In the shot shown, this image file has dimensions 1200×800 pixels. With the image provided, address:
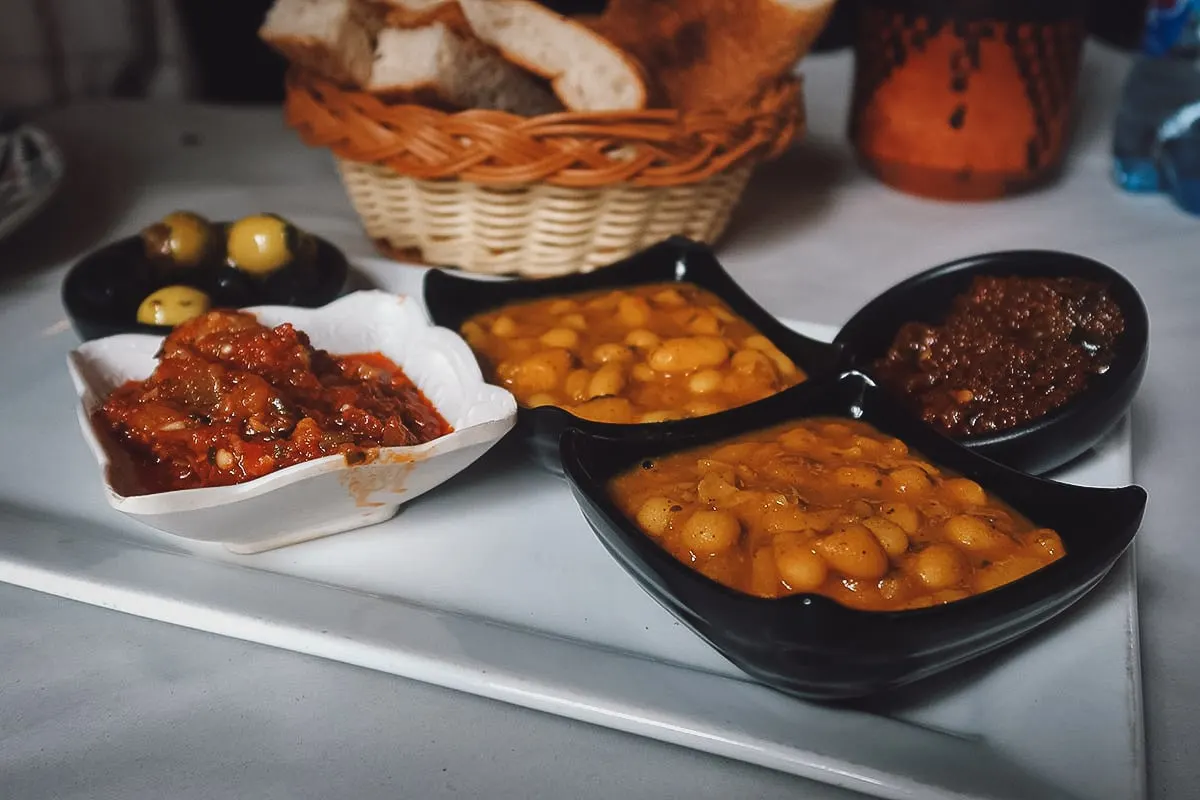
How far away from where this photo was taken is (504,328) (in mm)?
1549

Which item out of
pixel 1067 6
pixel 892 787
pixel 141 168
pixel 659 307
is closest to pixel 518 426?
pixel 659 307

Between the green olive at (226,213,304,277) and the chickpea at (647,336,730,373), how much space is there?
2.18ft

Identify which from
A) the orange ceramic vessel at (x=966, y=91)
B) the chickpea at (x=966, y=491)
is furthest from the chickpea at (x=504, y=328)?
the orange ceramic vessel at (x=966, y=91)

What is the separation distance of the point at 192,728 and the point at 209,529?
0.73 feet

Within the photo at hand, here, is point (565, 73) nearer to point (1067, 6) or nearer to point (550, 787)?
point (1067, 6)

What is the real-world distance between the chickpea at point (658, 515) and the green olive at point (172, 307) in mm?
820

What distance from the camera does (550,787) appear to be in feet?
3.26

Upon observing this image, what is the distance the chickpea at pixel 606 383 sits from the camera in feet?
4.57

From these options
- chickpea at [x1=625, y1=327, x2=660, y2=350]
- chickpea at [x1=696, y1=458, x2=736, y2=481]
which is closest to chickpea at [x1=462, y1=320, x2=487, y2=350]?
chickpea at [x1=625, y1=327, x2=660, y2=350]

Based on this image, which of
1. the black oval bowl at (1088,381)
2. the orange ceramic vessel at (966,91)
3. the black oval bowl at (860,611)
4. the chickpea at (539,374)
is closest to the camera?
the black oval bowl at (860,611)

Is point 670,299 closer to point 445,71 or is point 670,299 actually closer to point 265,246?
point 445,71

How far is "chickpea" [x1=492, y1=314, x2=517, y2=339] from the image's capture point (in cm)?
154

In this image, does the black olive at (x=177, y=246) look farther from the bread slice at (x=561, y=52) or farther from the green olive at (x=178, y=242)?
the bread slice at (x=561, y=52)

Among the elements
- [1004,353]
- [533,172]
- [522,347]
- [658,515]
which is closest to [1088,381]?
[1004,353]
